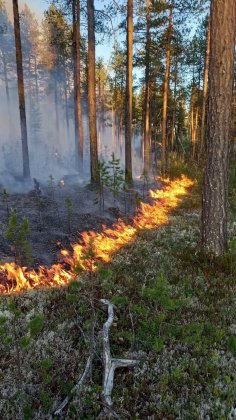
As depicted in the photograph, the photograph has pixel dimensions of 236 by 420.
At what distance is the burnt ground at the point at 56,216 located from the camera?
25.7 feet

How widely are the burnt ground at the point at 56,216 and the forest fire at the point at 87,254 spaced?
1.64ft

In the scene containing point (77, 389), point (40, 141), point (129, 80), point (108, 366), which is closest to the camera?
point (77, 389)

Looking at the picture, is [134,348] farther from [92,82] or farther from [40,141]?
[40,141]

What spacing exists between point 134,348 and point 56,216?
24.0 ft

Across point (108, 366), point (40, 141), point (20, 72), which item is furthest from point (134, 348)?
point (40, 141)

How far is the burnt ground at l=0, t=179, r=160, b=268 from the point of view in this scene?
7.85 metres

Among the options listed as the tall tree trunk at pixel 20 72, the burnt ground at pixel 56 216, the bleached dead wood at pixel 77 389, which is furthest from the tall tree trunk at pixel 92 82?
the bleached dead wood at pixel 77 389

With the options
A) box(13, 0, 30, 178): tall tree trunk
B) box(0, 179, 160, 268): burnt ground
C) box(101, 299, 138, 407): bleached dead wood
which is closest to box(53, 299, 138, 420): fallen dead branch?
box(101, 299, 138, 407): bleached dead wood

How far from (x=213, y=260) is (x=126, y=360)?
345cm

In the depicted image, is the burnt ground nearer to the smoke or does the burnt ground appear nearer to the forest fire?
the forest fire

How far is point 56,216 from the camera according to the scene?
10594 mm

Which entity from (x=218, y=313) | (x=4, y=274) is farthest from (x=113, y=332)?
(x=4, y=274)

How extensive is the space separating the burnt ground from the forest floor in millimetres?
2363

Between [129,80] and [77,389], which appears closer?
[77,389]
